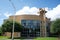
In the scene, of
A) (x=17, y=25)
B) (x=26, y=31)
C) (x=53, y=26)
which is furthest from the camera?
(x=26, y=31)

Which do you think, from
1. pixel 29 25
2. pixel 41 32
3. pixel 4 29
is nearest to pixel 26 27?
pixel 29 25

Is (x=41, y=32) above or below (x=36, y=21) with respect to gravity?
below

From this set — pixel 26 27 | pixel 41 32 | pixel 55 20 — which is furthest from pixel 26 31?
pixel 55 20

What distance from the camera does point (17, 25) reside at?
44.9 m

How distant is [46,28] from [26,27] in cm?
628

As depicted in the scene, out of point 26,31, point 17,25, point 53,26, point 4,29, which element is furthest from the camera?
point 26,31

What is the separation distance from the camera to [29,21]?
50938 mm

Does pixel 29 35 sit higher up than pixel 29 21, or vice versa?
pixel 29 21

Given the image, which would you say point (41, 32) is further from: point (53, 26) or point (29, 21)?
point (53, 26)

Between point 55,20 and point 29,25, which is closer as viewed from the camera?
point 55,20

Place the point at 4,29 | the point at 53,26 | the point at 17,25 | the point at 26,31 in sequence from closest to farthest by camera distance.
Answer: the point at 53,26
the point at 4,29
the point at 17,25
the point at 26,31

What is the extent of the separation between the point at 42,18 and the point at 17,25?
31.5 ft

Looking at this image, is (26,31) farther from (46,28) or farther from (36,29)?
(46,28)

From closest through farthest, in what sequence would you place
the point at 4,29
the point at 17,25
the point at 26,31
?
the point at 4,29
the point at 17,25
the point at 26,31
